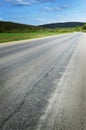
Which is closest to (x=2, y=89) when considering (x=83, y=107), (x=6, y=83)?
(x=6, y=83)

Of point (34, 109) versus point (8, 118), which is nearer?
point (8, 118)

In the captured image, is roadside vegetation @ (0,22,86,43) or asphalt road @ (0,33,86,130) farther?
roadside vegetation @ (0,22,86,43)

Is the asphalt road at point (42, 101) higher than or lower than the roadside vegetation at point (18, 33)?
higher

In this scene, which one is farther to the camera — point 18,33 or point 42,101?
point 18,33

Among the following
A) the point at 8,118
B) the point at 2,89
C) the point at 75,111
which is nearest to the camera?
the point at 8,118

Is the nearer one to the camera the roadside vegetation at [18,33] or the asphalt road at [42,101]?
the asphalt road at [42,101]

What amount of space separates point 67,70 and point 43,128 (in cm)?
645

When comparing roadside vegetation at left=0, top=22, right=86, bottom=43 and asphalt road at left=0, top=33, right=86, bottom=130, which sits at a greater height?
asphalt road at left=0, top=33, right=86, bottom=130

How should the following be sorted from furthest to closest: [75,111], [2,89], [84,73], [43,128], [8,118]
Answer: [84,73] < [2,89] < [75,111] < [8,118] < [43,128]

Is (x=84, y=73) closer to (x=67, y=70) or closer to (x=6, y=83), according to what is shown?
(x=67, y=70)

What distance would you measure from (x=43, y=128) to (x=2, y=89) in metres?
3.04

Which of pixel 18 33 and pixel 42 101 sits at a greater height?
pixel 42 101

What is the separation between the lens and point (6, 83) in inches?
328

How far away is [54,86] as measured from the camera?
26.1 feet
